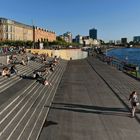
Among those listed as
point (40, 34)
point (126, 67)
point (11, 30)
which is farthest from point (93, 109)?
point (40, 34)

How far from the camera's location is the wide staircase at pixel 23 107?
1395 cm

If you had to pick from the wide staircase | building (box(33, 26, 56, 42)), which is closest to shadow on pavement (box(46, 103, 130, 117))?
the wide staircase

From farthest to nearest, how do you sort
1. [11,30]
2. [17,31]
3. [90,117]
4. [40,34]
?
[40,34] → [17,31] → [11,30] → [90,117]

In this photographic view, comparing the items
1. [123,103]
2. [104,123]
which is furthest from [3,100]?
[123,103]

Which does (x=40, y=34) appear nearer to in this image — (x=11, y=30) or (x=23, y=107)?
(x=11, y=30)

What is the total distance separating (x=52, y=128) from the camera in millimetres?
15508

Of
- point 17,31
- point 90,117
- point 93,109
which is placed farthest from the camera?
point 17,31

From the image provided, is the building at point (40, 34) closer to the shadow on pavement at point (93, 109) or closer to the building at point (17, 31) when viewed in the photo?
the building at point (17, 31)

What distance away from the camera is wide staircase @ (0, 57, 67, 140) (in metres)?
13.9

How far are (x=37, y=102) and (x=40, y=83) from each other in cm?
672

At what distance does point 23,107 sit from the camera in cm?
1780

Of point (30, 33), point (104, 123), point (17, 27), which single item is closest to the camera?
point (104, 123)

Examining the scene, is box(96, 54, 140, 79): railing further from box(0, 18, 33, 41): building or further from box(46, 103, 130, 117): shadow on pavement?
box(0, 18, 33, 41): building

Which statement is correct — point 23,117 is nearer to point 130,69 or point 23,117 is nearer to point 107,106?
point 107,106
